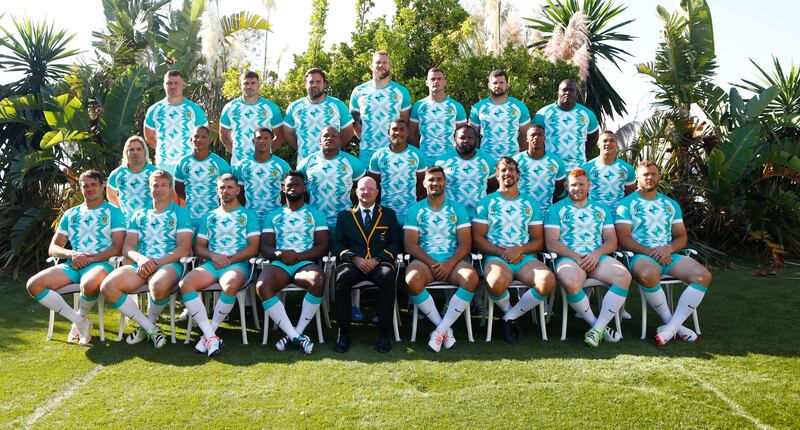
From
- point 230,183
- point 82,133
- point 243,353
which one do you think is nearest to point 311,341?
point 243,353

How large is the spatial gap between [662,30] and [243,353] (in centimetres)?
843

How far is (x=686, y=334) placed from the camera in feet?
17.1

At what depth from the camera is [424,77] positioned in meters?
9.98

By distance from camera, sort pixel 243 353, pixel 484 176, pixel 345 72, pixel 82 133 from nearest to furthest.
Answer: pixel 243 353 < pixel 484 176 < pixel 82 133 < pixel 345 72

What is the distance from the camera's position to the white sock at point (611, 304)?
515 cm

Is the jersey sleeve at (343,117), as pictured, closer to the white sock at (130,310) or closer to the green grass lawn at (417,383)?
the green grass lawn at (417,383)

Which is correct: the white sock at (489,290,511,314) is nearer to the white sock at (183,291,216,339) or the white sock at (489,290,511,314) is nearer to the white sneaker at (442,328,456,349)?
the white sneaker at (442,328,456,349)

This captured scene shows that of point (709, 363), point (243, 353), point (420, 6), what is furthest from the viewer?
point (420, 6)

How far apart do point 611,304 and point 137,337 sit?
12.9 feet

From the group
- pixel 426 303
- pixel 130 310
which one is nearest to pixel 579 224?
pixel 426 303

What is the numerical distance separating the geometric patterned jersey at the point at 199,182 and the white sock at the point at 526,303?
2.85 metres

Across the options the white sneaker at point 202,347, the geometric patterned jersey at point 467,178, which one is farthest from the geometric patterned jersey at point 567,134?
the white sneaker at point 202,347

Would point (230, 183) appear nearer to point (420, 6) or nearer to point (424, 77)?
point (424, 77)

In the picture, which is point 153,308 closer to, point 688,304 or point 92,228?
point 92,228
